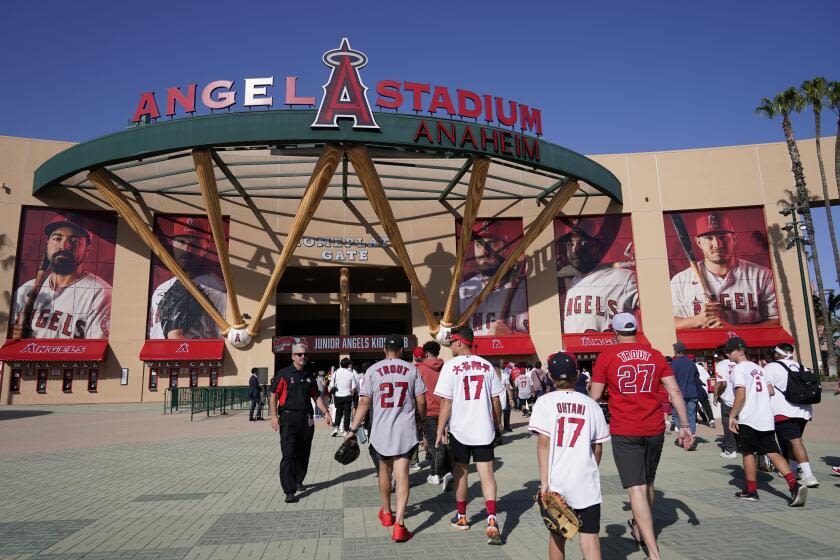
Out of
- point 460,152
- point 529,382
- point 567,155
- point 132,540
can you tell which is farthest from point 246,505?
point 567,155

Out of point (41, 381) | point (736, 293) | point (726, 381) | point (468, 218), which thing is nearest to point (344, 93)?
point (468, 218)

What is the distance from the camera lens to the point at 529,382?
1695cm

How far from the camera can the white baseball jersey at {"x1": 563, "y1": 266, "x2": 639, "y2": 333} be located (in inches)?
1192

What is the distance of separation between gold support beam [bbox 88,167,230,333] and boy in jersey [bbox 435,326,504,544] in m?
22.9

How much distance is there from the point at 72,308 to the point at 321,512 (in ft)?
90.1

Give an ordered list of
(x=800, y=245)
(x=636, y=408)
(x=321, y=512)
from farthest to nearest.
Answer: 1. (x=800, y=245)
2. (x=321, y=512)
3. (x=636, y=408)

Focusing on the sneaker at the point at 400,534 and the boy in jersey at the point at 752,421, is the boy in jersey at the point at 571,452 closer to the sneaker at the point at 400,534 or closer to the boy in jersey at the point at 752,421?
the sneaker at the point at 400,534

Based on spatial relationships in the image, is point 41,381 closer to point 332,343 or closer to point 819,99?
point 332,343

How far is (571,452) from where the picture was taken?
12.3ft

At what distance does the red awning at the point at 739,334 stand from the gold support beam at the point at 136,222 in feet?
82.1

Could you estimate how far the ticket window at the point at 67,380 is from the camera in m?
27.1

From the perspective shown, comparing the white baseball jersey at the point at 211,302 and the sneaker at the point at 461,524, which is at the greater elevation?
the white baseball jersey at the point at 211,302

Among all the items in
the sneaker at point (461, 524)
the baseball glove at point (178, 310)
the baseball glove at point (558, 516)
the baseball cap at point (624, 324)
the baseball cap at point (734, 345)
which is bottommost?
the sneaker at point (461, 524)

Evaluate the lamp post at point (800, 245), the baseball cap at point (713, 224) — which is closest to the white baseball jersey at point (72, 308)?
the lamp post at point (800, 245)
